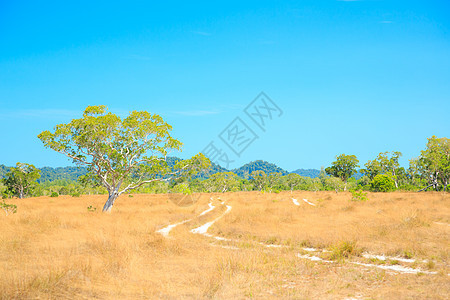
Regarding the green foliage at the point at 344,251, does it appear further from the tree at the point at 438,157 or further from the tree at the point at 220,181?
the tree at the point at 220,181

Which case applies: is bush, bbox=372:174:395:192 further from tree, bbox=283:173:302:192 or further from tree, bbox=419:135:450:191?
tree, bbox=283:173:302:192

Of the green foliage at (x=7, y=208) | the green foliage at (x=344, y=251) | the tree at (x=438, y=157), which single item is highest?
the tree at (x=438, y=157)

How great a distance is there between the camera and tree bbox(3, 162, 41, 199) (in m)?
62.1

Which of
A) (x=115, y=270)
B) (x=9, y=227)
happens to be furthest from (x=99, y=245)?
(x=9, y=227)

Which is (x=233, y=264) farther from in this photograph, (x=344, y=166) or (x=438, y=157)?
(x=344, y=166)

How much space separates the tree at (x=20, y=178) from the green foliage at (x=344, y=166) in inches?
3155

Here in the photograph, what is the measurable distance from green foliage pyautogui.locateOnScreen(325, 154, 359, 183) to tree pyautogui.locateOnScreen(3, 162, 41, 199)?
8014 centimetres

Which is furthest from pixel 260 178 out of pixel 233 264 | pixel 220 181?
pixel 233 264

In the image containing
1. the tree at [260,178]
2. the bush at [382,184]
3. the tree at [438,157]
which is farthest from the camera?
the tree at [260,178]

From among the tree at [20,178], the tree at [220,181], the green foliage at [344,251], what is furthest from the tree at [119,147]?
the tree at [220,181]

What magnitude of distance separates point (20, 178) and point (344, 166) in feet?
277

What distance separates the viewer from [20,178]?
62344mm

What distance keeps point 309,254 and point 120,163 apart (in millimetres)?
19185

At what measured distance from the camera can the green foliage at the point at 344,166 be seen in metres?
90.8
